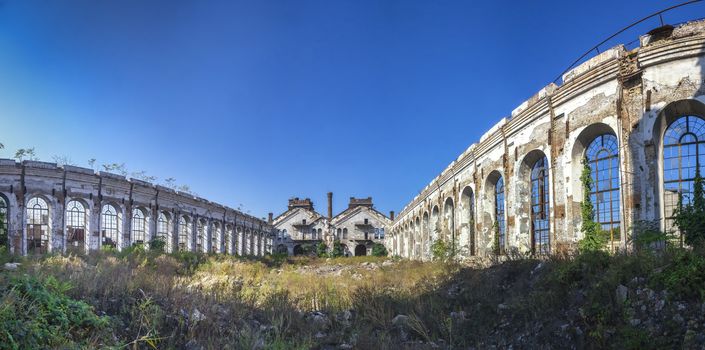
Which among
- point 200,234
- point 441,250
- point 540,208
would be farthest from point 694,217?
point 200,234

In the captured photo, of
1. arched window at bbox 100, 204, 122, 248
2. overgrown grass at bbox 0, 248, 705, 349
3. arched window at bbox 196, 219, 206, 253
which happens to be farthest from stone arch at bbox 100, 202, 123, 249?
overgrown grass at bbox 0, 248, 705, 349

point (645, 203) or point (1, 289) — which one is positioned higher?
point (645, 203)

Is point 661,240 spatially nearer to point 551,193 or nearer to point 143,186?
point 551,193

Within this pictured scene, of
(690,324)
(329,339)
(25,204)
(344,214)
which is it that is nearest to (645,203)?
(690,324)

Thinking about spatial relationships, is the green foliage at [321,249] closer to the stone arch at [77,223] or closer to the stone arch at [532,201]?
the stone arch at [77,223]

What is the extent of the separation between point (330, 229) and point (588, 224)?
158ft

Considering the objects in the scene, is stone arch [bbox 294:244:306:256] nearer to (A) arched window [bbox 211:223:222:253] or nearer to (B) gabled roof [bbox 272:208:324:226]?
(B) gabled roof [bbox 272:208:324:226]

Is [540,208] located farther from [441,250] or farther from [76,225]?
[76,225]

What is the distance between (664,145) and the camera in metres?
11.7

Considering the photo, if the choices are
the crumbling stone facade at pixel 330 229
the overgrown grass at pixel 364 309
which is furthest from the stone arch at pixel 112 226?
the crumbling stone facade at pixel 330 229

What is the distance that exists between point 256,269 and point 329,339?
583 inches

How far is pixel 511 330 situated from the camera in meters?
9.25

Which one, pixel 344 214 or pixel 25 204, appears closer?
pixel 25 204

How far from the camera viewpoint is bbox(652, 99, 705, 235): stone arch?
1129 cm
